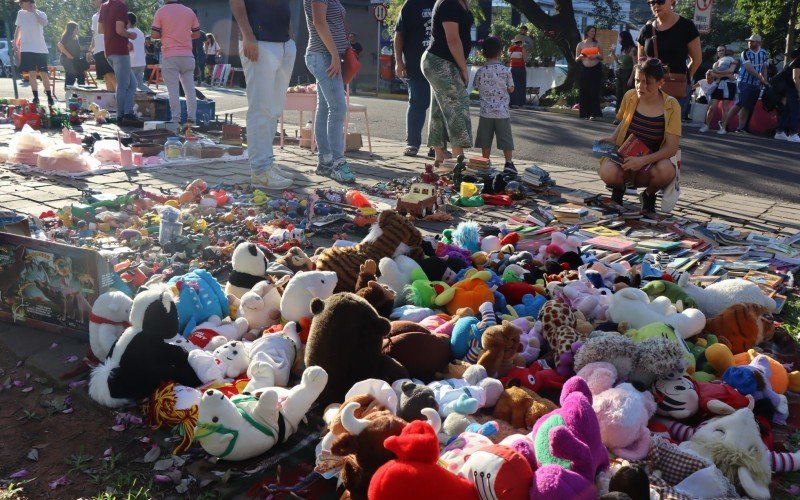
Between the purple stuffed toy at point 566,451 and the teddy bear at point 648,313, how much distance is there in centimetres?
99

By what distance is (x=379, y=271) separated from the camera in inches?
138

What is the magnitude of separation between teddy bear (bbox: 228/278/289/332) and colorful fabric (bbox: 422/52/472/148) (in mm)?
4465

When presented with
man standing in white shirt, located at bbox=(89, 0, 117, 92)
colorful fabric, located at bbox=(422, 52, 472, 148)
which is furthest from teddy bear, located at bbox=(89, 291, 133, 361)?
man standing in white shirt, located at bbox=(89, 0, 117, 92)

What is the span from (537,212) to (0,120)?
895cm

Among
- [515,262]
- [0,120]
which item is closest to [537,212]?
[515,262]

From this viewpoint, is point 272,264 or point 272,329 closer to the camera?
point 272,329

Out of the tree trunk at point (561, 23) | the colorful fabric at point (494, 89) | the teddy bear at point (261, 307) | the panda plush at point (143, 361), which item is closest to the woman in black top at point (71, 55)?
the tree trunk at point (561, 23)

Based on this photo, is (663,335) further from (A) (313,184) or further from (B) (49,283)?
(A) (313,184)

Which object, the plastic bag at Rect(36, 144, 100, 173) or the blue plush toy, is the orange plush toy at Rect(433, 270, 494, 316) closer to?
the blue plush toy

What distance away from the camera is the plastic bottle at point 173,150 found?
7574 mm

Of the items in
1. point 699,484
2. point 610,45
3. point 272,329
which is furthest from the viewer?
point 610,45

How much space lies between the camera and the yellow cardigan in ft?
18.4

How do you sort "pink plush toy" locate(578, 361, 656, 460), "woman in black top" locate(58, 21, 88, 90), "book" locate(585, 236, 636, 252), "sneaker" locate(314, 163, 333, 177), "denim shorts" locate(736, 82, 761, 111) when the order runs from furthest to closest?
"woman in black top" locate(58, 21, 88, 90), "denim shorts" locate(736, 82, 761, 111), "sneaker" locate(314, 163, 333, 177), "book" locate(585, 236, 636, 252), "pink plush toy" locate(578, 361, 656, 460)

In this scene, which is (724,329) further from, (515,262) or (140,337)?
(140,337)
